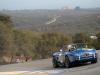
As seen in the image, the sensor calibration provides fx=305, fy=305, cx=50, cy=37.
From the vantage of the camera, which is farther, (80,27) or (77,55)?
(80,27)

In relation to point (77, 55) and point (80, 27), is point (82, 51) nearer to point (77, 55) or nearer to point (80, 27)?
point (77, 55)

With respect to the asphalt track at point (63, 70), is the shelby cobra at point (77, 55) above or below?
above

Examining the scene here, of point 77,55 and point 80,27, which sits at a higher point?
point 77,55

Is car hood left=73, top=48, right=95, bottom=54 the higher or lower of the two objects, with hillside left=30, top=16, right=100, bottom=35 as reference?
higher

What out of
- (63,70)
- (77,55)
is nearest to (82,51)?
(77,55)

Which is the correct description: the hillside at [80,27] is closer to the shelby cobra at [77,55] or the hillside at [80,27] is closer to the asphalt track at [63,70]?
the asphalt track at [63,70]

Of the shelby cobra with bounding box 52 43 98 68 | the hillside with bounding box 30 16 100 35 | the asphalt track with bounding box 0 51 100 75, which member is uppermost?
the shelby cobra with bounding box 52 43 98 68

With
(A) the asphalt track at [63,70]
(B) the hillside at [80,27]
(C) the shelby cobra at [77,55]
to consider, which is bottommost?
(B) the hillside at [80,27]

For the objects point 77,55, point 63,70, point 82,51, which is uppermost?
point 82,51

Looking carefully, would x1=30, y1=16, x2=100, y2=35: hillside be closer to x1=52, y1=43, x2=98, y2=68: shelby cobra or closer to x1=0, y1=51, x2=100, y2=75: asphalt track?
x1=0, y1=51, x2=100, y2=75: asphalt track

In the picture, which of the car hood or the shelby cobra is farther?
the car hood

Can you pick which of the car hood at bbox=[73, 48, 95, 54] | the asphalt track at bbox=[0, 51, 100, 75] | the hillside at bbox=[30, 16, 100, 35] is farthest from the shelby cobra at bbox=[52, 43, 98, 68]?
the hillside at bbox=[30, 16, 100, 35]

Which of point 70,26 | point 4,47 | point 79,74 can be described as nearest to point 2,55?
point 4,47

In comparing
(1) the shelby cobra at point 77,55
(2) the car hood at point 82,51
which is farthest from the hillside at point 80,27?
(2) the car hood at point 82,51
